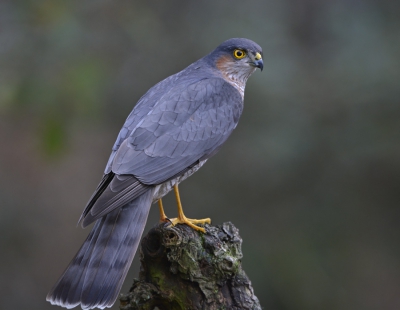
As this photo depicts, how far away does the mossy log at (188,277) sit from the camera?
12.1ft

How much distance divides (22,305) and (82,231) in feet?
3.40

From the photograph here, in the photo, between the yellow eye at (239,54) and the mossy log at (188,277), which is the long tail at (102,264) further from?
the yellow eye at (239,54)

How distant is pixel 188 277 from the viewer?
12.1 ft

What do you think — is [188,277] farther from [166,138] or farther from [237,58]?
[237,58]

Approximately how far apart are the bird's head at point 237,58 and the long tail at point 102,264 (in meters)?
1.72

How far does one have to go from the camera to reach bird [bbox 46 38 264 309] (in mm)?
3600

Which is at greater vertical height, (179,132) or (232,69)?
(232,69)

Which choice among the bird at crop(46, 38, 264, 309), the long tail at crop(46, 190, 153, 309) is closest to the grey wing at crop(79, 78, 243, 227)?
the bird at crop(46, 38, 264, 309)

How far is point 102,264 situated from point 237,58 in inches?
85.3

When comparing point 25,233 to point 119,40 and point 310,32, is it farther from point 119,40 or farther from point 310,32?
point 310,32

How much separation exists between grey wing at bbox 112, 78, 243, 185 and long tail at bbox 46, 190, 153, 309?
0.31m

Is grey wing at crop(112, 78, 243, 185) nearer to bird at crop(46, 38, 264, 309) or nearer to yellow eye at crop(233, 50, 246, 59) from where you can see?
bird at crop(46, 38, 264, 309)

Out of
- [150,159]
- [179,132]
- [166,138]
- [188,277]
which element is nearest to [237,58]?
[179,132]

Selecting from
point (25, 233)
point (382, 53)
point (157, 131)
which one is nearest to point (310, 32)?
point (382, 53)
